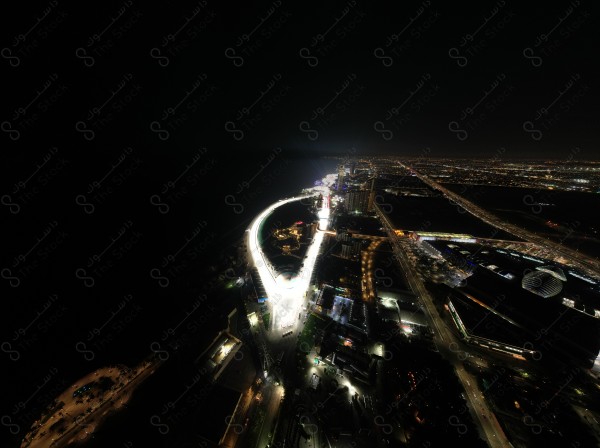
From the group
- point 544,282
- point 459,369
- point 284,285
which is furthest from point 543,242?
point 284,285

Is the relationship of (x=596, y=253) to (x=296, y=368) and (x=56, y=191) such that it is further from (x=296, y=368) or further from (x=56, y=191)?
(x=56, y=191)

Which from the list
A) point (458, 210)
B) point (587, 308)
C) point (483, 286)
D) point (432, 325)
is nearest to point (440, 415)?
point (432, 325)

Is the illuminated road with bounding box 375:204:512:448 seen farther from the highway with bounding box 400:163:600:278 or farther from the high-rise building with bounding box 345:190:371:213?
the highway with bounding box 400:163:600:278

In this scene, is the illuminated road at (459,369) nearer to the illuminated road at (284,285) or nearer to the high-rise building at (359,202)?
the illuminated road at (284,285)

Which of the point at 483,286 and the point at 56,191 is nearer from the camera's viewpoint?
the point at 483,286

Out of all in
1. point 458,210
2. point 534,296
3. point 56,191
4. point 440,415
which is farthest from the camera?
point 458,210

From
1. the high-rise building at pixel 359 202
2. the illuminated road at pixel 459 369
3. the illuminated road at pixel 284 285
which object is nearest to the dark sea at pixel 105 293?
the illuminated road at pixel 284 285

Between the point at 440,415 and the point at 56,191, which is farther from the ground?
the point at 56,191

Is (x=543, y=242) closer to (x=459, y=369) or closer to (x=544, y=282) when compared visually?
(x=544, y=282)
